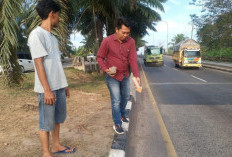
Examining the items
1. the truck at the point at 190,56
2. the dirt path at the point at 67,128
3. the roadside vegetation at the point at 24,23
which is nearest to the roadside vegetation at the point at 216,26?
the truck at the point at 190,56

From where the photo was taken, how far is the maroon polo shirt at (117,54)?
322 centimetres

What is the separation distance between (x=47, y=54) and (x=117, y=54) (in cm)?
134

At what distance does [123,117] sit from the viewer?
13.1 feet

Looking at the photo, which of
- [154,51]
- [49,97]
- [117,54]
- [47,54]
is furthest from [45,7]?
[154,51]

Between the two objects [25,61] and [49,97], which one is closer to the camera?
[49,97]

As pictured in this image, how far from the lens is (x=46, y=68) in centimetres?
221

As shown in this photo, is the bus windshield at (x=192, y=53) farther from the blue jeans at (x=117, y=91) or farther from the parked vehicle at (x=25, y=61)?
the blue jeans at (x=117, y=91)

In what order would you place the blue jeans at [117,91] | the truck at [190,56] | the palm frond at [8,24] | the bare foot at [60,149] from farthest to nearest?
1. the truck at [190,56]
2. the palm frond at [8,24]
3. the blue jeans at [117,91]
4. the bare foot at [60,149]

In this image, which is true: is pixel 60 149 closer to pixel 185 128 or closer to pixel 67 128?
pixel 67 128

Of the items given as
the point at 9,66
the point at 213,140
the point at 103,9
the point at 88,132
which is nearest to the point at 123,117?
the point at 88,132

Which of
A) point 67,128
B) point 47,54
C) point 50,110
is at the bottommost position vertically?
point 67,128

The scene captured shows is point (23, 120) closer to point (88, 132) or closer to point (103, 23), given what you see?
point (88, 132)

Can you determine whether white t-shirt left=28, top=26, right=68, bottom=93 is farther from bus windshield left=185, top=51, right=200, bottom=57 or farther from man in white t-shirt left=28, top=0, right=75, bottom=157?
bus windshield left=185, top=51, right=200, bottom=57

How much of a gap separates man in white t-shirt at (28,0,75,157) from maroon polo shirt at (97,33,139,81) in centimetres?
103
